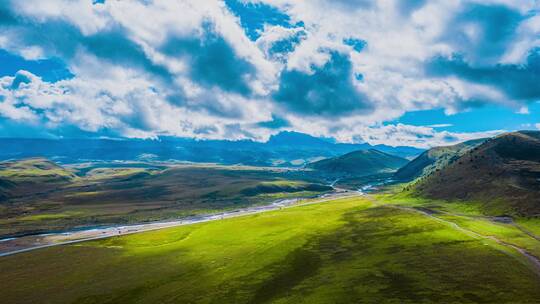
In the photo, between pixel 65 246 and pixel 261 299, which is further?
pixel 65 246

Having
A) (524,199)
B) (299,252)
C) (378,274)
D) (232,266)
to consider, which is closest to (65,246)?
(232,266)

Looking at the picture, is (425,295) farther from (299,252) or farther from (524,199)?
(524,199)

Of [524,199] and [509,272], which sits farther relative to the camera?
[524,199]

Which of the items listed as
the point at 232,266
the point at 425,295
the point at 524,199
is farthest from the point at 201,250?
the point at 524,199

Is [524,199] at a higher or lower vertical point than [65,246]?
higher

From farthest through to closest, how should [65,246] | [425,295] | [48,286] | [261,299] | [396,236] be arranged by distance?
[65,246]
[396,236]
[48,286]
[261,299]
[425,295]

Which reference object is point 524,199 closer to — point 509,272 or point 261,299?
point 509,272

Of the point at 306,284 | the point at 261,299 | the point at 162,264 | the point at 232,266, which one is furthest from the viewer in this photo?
the point at 162,264
